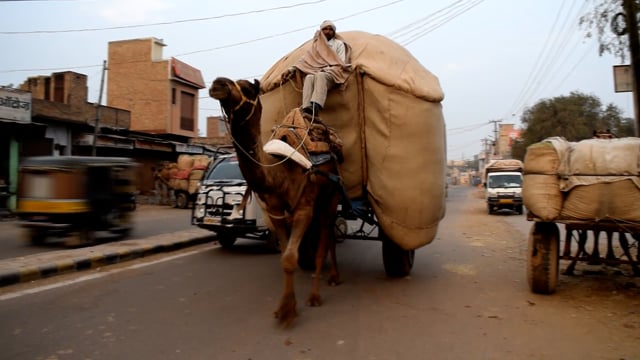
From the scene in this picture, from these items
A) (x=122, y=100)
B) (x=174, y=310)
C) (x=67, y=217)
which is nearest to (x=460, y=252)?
(x=174, y=310)

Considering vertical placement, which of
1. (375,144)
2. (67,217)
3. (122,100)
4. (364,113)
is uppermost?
(122,100)

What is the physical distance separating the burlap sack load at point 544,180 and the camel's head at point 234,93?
148 inches

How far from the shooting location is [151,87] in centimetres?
3247

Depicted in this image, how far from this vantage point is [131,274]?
7.97m

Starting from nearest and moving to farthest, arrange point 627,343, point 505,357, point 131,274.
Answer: point 505,357, point 627,343, point 131,274

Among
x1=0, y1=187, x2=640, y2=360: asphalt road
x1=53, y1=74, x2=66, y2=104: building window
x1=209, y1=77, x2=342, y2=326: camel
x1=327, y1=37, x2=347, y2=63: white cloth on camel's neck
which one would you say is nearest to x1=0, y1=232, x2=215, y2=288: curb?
x1=0, y1=187, x2=640, y2=360: asphalt road

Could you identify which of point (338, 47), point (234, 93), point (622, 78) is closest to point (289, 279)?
point (234, 93)

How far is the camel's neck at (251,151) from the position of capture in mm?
4957

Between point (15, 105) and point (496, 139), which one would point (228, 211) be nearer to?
point (15, 105)

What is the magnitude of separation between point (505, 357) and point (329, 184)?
2.90 metres

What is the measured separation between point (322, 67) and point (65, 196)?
6634mm

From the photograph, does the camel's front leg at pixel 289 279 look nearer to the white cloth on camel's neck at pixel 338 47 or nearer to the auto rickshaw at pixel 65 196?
the white cloth on camel's neck at pixel 338 47

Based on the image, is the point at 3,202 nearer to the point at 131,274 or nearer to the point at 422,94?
the point at 131,274

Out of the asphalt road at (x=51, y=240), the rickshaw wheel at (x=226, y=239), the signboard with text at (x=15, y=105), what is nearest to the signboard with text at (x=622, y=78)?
the rickshaw wheel at (x=226, y=239)
